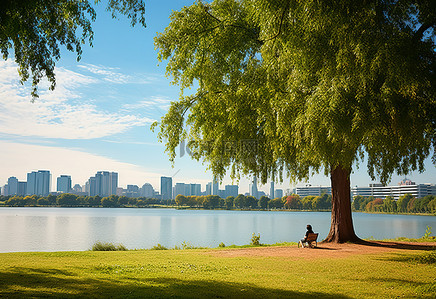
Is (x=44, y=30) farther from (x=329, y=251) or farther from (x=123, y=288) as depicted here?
(x=329, y=251)

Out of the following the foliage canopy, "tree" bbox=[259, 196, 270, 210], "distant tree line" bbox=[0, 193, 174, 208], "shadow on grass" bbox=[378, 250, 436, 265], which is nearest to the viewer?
the foliage canopy

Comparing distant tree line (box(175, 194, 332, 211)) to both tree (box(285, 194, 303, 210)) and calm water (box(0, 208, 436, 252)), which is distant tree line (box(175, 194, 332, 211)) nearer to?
tree (box(285, 194, 303, 210))

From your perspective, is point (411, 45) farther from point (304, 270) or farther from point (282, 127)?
point (304, 270)

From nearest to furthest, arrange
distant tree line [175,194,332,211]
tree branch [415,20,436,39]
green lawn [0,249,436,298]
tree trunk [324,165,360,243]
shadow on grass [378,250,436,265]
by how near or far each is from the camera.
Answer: green lawn [0,249,436,298], tree branch [415,20,436,39], shadow on grass [378,250,436,265], tree trunk [324,165,360,243], distant tree line [175,194,332,211]

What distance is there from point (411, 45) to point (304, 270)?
7.34 m

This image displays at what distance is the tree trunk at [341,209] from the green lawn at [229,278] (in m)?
4.90

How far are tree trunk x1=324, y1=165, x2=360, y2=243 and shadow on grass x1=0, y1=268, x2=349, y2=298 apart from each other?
11508mm

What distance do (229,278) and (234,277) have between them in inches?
9.0

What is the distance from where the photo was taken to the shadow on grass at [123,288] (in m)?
8.15

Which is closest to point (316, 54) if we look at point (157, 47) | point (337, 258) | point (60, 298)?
point (337, 258)

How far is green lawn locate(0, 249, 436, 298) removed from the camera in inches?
339

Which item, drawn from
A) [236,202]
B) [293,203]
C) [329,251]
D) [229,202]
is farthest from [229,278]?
→ [293,203]

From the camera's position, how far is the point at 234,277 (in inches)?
426

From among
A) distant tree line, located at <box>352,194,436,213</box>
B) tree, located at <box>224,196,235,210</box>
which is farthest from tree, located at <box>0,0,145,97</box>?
tree, located at <box>224,196,235,210</box>
